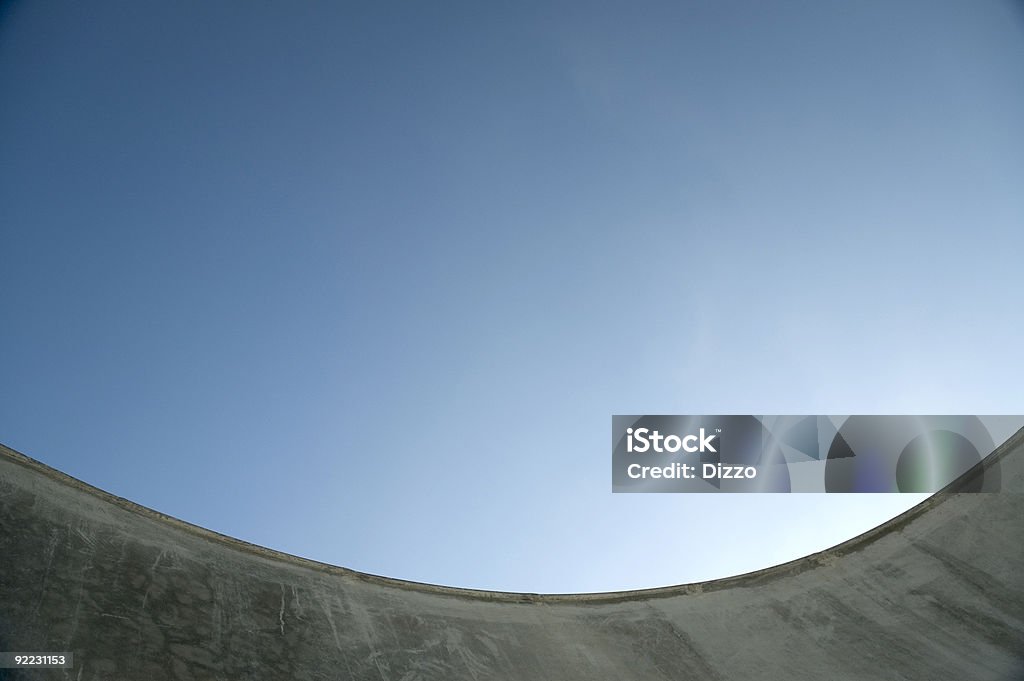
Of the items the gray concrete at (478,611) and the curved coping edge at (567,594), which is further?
the curved coping edge at (567,594)

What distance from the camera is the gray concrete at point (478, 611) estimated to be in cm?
448

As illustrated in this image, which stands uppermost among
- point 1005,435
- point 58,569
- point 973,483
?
point 1005,435

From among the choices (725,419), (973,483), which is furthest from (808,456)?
(973,483)

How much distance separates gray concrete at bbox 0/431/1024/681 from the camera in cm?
448

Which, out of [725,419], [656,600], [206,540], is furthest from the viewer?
[725,419]

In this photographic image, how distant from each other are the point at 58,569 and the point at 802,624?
5706mm

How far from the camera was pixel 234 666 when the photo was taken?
434 cm

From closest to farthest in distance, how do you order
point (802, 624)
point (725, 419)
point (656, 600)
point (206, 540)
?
point (802, 624)
point (206, 540)
point (656, 600)
point (725, 419)

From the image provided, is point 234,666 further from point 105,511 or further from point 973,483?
point 973,483

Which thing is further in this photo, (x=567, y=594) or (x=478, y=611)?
(x=567, y=594)

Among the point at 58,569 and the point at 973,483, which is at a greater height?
the point at 973,483

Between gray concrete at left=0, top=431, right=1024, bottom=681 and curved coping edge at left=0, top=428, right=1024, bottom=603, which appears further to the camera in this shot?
curved coping edge at left=0, top=428, right=1024, bottom=603

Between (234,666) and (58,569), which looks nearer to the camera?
(234,666)

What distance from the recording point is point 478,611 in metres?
6.41
